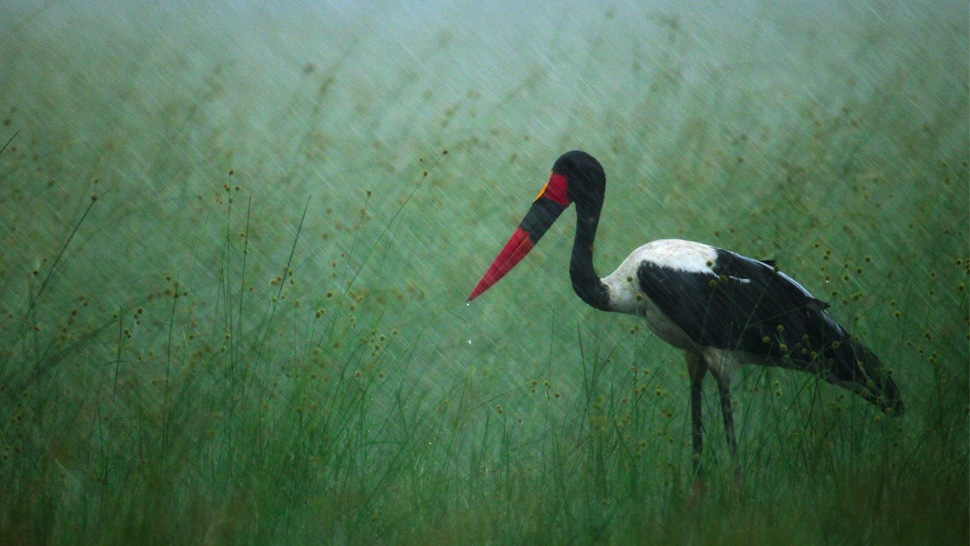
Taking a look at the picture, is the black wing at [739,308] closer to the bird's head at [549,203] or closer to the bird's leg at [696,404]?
the bird's leg at [696,404]

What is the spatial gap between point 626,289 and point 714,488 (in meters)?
0.58

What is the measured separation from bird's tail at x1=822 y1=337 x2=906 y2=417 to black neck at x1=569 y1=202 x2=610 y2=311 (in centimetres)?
60

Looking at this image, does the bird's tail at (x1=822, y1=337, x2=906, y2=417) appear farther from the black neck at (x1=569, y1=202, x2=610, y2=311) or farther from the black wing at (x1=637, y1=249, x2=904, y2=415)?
the black neck at (x1=569, y1=202, x2=610, y2=311)

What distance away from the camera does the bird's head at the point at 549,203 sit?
258 cm

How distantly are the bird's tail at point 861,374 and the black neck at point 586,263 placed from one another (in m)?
0.60

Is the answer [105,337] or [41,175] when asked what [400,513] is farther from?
[41,175]

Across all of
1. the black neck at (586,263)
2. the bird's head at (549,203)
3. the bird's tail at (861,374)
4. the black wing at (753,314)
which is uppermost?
the bird's head at (549,203)

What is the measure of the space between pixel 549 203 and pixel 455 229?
28cm

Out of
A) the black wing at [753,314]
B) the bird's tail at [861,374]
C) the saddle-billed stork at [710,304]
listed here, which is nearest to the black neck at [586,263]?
the saddle-billed stork at [710,304]

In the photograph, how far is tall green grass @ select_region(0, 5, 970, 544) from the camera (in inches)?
93.6

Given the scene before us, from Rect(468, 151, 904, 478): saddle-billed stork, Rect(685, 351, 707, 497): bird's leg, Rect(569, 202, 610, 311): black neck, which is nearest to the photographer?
Rect(685, 351, 707, 497): bird's leg

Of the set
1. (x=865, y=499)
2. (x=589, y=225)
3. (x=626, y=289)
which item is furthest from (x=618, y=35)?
(x=865, y=499)

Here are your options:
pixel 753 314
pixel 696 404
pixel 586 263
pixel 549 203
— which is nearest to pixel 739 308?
pixel 753 314

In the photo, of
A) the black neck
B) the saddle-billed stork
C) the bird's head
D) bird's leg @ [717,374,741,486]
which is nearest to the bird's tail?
the saddle-billed stork
